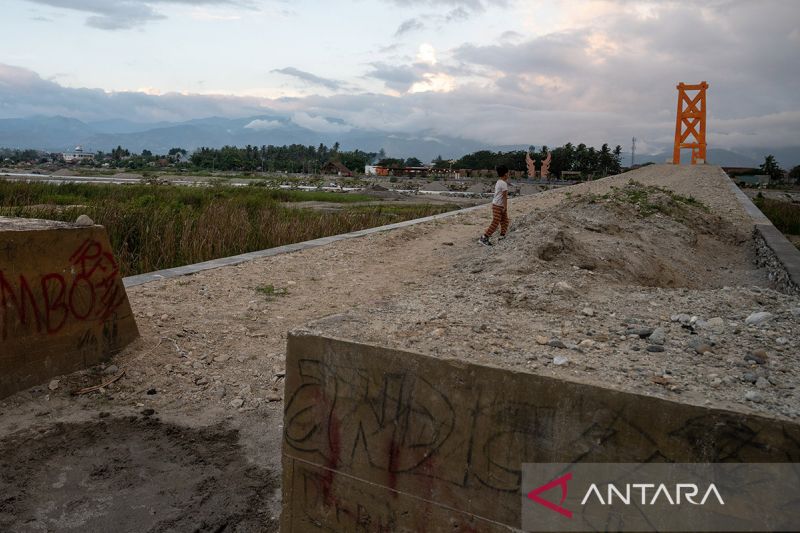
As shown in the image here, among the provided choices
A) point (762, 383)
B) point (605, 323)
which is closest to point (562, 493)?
point (762, 383)

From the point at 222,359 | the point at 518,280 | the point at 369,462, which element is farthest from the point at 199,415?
the point at 518,280

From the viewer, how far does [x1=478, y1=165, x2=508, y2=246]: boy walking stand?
10109 mm

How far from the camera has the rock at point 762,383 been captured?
2.51 m

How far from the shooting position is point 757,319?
3812 millimetres

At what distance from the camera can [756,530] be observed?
79.6 inches

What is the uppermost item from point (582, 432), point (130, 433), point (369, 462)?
point (582, 432)

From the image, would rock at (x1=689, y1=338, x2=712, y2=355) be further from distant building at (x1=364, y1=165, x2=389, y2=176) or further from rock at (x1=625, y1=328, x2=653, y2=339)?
distant building at (x1=364, y1=165, x2=389, y2=176)

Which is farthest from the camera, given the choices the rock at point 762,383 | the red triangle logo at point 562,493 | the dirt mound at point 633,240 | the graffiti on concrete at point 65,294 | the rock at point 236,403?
the dirt mound at point 633,240

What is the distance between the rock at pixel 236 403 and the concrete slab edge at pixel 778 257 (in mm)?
5642

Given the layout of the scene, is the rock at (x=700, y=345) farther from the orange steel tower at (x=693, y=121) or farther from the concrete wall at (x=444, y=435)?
the orange steel tower at (x=693, y=121)

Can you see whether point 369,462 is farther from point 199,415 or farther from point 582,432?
point 199,415

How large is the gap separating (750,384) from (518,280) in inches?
149

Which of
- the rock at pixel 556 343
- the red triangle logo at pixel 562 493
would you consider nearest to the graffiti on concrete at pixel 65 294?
the rock at pixel 556 343

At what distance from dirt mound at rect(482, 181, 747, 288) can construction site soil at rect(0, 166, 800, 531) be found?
0.07 m
